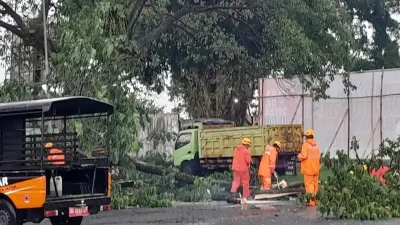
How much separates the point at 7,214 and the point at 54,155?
137 centimetres

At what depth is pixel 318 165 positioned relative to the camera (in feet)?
58.5

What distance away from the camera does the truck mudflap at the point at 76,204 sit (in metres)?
13.1

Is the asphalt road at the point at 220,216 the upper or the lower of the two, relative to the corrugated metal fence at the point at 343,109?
lower

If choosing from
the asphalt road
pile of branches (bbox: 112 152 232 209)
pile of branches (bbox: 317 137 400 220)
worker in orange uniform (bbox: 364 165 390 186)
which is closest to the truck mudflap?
the asphalt road

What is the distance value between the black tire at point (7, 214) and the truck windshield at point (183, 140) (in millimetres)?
17460

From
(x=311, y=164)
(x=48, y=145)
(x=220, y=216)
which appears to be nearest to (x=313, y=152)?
(x=311, y=164)

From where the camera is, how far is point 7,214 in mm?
13305

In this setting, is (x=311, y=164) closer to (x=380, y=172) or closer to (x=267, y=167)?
(x=380, y=172)

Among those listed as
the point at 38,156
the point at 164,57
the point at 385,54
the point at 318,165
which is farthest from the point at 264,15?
the point at 385,54

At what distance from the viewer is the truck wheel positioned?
13.3 metres

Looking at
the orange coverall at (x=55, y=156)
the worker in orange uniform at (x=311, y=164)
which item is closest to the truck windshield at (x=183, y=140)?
the worker in orange uniform at (x=311, y=164)

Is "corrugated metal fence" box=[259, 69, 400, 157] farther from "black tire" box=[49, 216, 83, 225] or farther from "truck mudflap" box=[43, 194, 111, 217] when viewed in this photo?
"truck mudflap" box=[43, 194, 111, 217]

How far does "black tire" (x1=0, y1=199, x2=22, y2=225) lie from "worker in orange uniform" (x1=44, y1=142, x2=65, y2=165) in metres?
1.06

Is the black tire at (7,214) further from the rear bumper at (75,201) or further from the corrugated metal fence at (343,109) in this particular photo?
the corrugated metal fence at (343,109)
